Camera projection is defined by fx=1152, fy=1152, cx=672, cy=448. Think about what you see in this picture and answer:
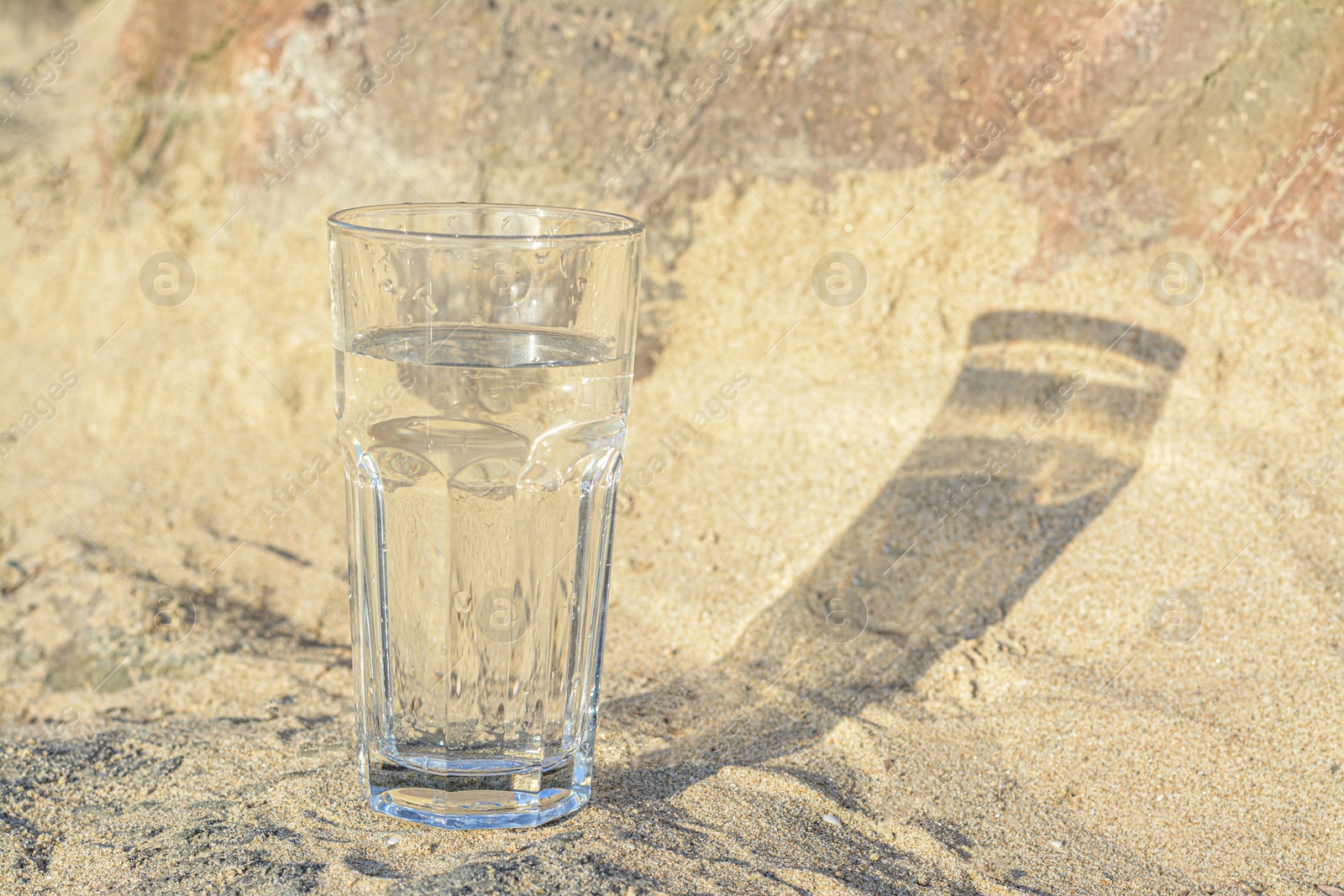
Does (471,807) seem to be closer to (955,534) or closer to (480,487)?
(480,487)

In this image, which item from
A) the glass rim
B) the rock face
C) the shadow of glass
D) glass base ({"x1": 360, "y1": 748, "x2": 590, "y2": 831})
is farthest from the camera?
the shadow of glass

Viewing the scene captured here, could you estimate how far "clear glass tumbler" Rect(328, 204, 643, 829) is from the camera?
1706mm

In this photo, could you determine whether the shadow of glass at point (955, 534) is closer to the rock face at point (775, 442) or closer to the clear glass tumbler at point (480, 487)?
the rock face at point (775, 442)

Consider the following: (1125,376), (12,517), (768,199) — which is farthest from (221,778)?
(1125,376)

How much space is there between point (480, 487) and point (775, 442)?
180cm

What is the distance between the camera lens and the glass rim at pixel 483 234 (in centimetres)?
165

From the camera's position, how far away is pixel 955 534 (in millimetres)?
3090

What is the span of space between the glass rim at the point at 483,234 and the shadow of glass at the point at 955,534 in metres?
1.07

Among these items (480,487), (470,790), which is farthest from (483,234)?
(470,790)

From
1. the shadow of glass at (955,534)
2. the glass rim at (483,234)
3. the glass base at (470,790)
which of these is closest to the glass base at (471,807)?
the glass base at (470,790)

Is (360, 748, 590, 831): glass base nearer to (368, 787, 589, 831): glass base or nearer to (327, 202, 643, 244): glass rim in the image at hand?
(368, 787, 589, 831): glass base

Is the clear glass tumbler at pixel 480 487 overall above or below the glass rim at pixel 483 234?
below

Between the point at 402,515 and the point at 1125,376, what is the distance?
2290mm

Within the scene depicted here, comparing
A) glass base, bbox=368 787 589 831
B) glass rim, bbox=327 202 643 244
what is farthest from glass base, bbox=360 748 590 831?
glass rim, bbox=327 202 643 244
